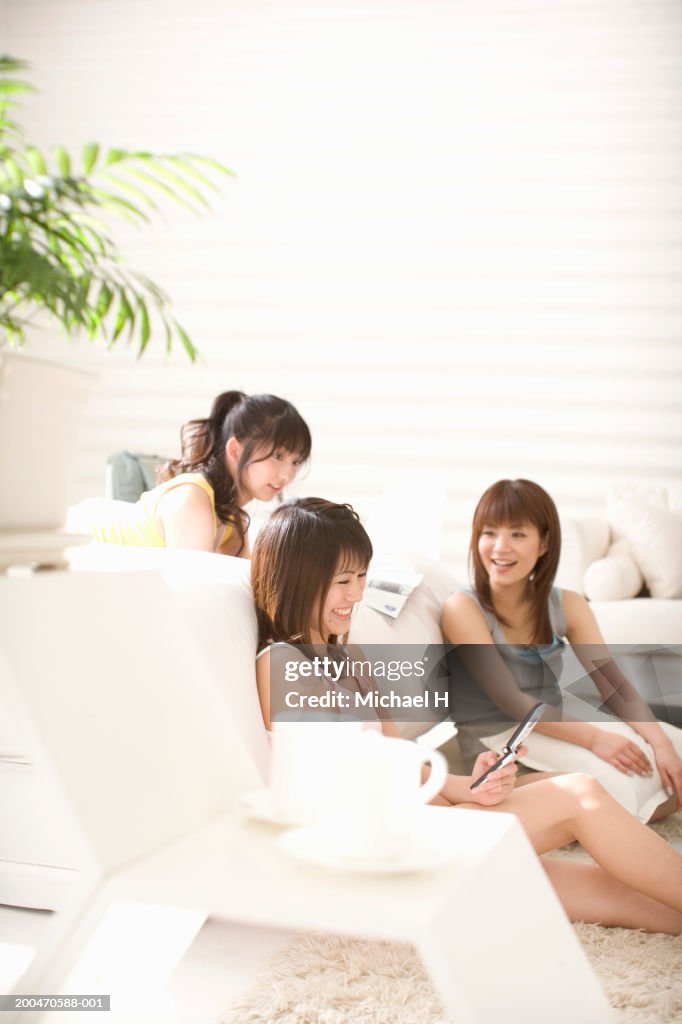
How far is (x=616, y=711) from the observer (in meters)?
2.40

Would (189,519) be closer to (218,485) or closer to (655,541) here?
(218,485)

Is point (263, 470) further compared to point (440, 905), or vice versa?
point (263, 470)

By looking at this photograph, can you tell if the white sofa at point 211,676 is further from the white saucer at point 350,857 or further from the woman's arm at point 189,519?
the white saucer at point 350,857

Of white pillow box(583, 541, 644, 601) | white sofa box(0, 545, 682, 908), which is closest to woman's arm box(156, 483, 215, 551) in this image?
white sofa box(0, 545, 682, 908)

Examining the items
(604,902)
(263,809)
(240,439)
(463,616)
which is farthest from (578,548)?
(263,809)

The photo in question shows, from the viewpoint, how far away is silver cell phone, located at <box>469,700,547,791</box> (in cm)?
156

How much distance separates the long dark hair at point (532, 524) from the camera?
2.46 meters

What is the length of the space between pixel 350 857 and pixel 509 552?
1.62 meters

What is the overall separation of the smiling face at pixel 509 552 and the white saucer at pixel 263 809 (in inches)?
57.3

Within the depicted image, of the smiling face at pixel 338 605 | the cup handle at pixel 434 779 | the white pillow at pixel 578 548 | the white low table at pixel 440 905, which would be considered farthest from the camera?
the white pillow at pixel 578 548

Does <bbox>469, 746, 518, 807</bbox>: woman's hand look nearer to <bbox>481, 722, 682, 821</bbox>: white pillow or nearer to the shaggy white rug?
the shaggy white rug

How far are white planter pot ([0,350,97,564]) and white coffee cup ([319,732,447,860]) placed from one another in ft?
1.31

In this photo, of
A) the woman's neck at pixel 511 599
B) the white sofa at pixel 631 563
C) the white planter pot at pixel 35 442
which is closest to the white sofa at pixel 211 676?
the white planter pot at pixel 35 442

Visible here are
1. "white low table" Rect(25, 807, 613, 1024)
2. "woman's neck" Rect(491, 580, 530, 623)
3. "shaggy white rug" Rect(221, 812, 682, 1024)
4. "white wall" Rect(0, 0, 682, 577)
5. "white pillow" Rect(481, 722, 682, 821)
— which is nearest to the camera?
"white low table" Rect(25, 807, 613, 1024)
